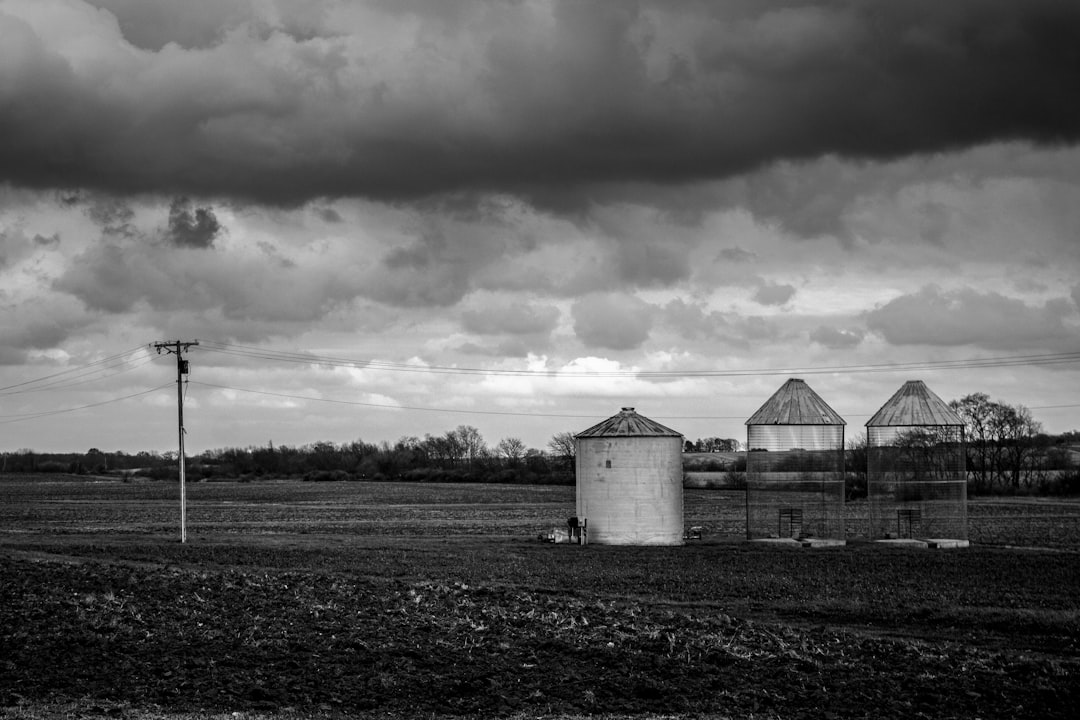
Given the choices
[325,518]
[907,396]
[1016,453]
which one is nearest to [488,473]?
[1016,453]

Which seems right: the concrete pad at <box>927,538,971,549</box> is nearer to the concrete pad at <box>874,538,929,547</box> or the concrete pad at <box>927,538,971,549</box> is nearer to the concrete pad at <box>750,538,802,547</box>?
the concrete pad at <box>874,538,929,547</box>

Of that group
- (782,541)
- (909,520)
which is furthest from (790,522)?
(909,520)

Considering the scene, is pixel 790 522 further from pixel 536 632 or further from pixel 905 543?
pixel 536 632

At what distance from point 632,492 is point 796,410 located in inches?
304

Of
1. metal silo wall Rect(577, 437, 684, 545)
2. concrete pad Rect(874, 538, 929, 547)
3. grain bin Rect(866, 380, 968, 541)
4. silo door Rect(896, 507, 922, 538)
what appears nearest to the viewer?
concrete pad Rect(874, 538, 929, 547)

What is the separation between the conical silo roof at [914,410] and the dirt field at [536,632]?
19.9ft

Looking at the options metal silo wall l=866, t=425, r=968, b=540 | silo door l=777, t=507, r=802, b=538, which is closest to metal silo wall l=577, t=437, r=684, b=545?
silo door l=777, t=507, r=802, b=538

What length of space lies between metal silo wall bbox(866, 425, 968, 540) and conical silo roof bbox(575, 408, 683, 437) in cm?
859

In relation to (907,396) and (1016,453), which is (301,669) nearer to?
(907,396)

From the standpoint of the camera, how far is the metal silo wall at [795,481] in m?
46.1

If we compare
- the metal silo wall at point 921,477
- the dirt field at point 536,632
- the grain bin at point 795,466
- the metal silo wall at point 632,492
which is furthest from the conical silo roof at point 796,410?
the dirt field at point 536,632

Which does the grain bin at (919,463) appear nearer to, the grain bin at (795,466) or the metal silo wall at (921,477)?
the metal silo wall at (921,477)

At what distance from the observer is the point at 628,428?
151ft

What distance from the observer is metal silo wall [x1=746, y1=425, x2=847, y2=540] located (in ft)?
151
